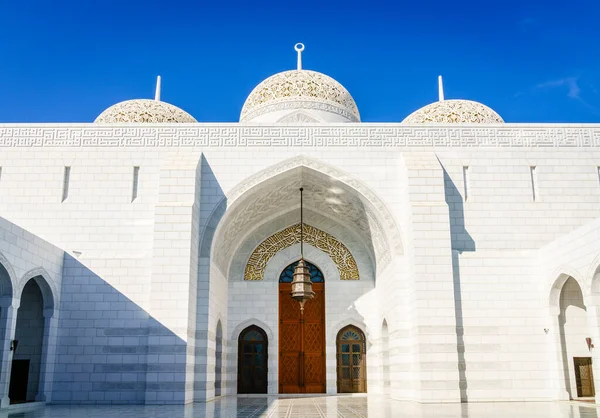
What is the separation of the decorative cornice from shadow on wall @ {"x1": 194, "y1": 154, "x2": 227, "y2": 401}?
65cm

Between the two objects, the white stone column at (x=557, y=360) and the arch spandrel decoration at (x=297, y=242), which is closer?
the white stone column at (x=557, y=360)

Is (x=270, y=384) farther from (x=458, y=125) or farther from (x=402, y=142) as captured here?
(x=458, y=125)

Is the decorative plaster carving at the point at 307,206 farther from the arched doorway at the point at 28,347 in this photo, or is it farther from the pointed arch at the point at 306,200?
the arched doorway at the point at 28,347

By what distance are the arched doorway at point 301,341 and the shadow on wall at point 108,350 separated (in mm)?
3307

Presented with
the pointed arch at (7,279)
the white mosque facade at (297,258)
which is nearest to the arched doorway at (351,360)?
the white mosque facade at (297,258)

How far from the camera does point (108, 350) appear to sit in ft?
28.8

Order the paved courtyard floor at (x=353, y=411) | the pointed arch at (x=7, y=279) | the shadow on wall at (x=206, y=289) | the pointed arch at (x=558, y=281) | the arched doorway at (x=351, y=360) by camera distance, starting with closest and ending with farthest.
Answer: the paved courtyard floor at (x=353, y=411)
the pointed arch at (x=7, y=279)
the pointed arch at (x=558, y=281)
the shadow on wall at (x=206, y=289)
the arched doorway at (x=351, y=360)

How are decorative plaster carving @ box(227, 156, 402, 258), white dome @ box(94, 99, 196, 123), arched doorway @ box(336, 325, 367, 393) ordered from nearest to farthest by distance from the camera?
decorative plaster carving @ box(227, 156, 402, 258) → arched doorway @ box(336, 325, 367, 393) → white dome @ box(94, 99, 196, 123)

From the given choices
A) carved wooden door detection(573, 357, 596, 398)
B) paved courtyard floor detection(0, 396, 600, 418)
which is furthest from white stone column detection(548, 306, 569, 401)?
paved courtyard floor detection(0, 396, 600, 418)

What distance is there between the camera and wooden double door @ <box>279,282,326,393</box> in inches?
444

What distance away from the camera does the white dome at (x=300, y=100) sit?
39.2ft

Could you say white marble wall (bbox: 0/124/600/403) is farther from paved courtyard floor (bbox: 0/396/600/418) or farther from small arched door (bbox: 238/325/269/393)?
paved courtyard floor (bbox: 0/396/600/418)

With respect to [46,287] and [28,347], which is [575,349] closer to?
[46,287]

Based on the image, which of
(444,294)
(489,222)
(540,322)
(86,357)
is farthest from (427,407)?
(86,357)
